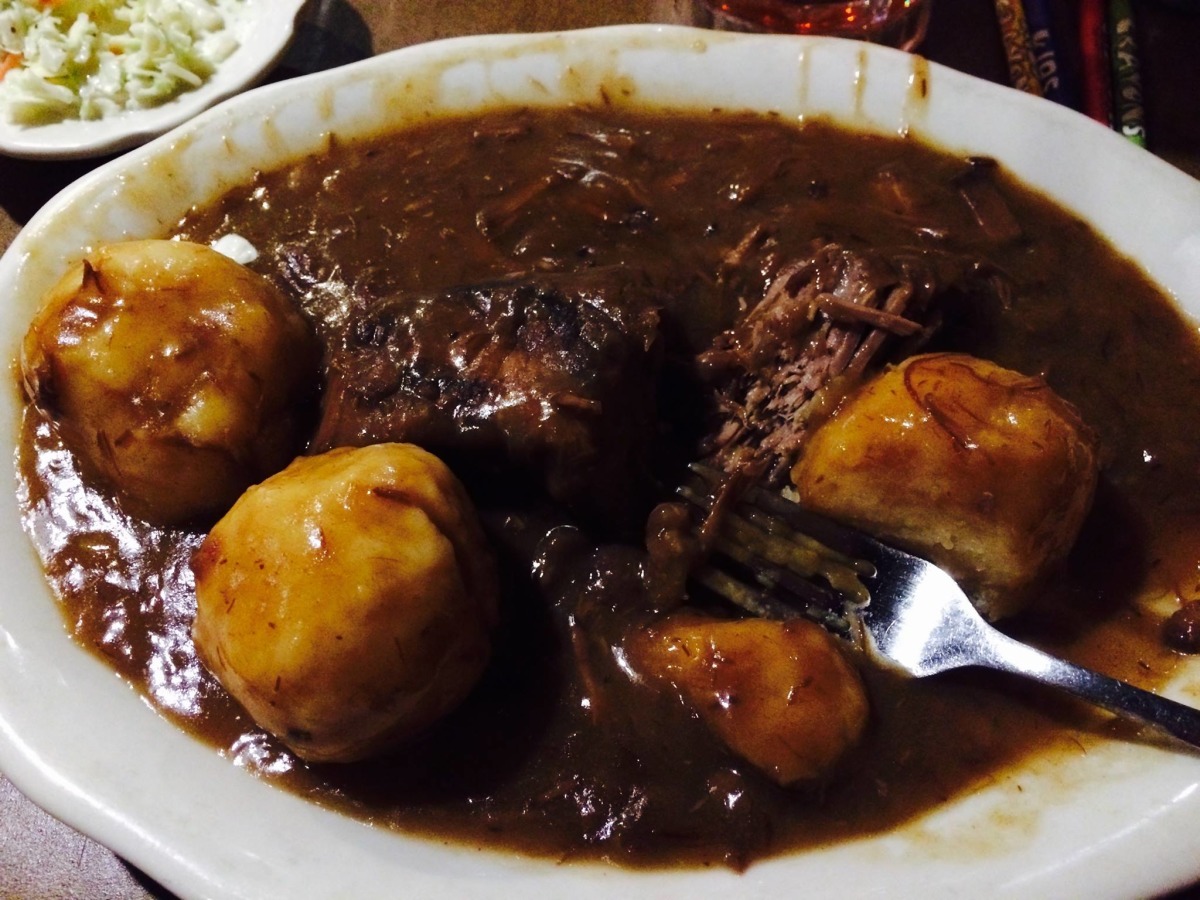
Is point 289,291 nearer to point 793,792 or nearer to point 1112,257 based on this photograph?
point 793,792

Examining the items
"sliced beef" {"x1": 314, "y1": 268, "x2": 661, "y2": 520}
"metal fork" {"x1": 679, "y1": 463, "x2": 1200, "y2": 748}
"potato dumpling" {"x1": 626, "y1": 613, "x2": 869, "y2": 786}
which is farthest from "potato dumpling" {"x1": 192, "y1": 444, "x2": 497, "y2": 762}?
"metal fork" {"x1": 679, "y1": 463, "x2": 1200, "y2": 748}

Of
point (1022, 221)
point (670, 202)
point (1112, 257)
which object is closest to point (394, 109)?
point (670, 202)

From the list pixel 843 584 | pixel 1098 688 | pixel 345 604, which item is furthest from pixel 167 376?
pixel 1098 688

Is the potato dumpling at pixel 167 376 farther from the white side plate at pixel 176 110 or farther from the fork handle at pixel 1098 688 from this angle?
the fork handle at pixel 1098 688

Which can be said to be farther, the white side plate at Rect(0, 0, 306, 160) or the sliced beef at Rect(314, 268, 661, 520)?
the white side plate at Rect(0, 0, 306, 160)

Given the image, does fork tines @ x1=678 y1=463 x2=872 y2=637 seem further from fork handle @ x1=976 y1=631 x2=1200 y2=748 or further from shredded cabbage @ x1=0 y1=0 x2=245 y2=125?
shredded cabbage @ x1=0 y1=0 x2=245 y2=125

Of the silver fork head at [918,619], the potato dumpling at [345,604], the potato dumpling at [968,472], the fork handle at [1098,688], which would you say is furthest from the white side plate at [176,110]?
the fork handle at [1098,688]
